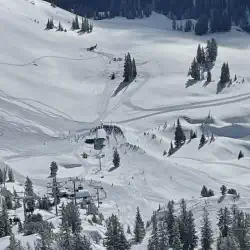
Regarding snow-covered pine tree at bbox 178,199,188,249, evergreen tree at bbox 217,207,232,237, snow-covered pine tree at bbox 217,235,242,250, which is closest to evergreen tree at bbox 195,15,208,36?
evergreen tree at bbox 217,207,232,237

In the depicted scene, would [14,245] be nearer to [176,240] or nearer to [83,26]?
[176,240]

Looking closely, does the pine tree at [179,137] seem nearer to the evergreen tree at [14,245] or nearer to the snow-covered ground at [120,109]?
the snow-covered ground at [120,109]

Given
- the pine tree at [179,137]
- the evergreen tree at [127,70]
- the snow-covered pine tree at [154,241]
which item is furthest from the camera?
the evergreen tree at [127,70]

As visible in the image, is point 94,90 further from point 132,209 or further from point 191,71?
point 132,209

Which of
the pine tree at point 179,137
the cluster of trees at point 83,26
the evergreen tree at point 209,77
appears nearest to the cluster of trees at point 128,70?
the evergreen tree at point 209,77

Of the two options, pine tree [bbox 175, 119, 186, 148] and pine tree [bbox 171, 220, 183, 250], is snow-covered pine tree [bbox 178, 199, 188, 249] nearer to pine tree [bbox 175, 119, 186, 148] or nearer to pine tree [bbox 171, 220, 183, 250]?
pine tree [bbox 171, 220, 183, 250]

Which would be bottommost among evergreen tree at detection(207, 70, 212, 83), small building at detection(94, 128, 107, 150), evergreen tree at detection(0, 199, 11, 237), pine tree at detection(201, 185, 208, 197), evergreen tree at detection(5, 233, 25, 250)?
small building at detection(94, 128, 107, 150)
